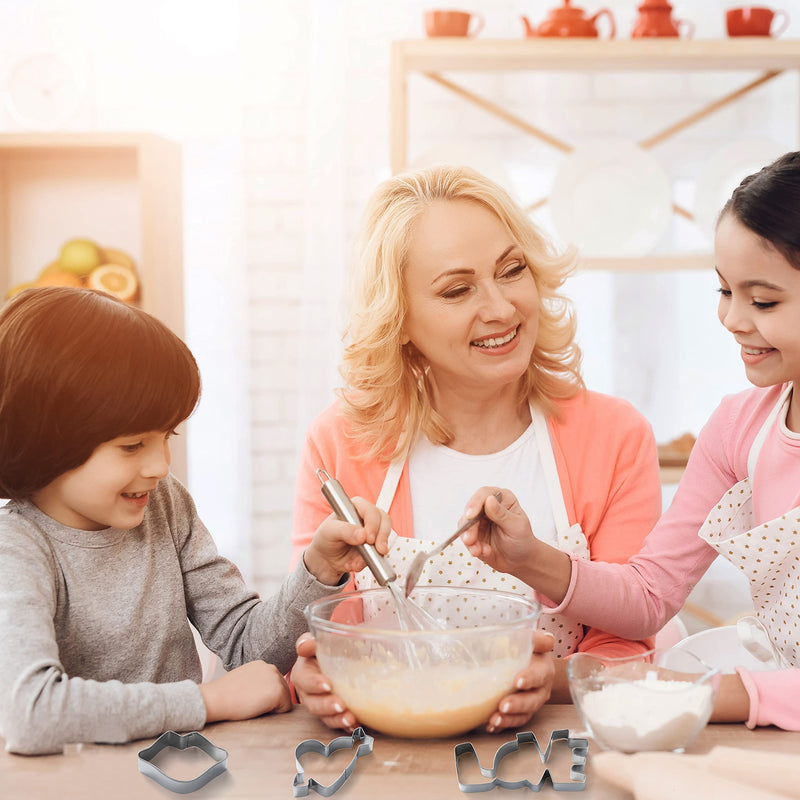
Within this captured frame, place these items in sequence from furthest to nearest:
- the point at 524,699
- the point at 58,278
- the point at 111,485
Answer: the point at 58,278
the point at 111,485
the point at 524,699

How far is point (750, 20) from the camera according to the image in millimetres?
3021

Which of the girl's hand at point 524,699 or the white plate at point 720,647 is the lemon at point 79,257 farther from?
the girl's hand at point 524,699

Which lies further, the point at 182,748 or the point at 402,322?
the point at 402,322

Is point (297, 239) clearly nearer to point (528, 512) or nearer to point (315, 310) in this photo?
point (315, 310)

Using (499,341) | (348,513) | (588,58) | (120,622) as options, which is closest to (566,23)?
(588,58)

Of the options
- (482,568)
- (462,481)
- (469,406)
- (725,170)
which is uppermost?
(725,170)

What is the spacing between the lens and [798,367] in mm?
1297

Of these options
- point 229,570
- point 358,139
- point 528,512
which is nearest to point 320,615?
point 229,570

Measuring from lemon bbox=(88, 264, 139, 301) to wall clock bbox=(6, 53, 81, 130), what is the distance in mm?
555

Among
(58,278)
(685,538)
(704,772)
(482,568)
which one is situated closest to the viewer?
(704,772)

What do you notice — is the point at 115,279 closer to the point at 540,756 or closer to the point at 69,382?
the point at 69,382

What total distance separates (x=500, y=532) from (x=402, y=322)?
0.50m

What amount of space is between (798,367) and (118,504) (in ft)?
2.78

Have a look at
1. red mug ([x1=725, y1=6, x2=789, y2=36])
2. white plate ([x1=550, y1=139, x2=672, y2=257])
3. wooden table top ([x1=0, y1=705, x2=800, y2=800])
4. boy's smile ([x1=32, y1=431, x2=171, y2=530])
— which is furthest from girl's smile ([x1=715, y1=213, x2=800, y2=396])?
red mug ([x1=725, y1=6, x2=789, y2=36])
